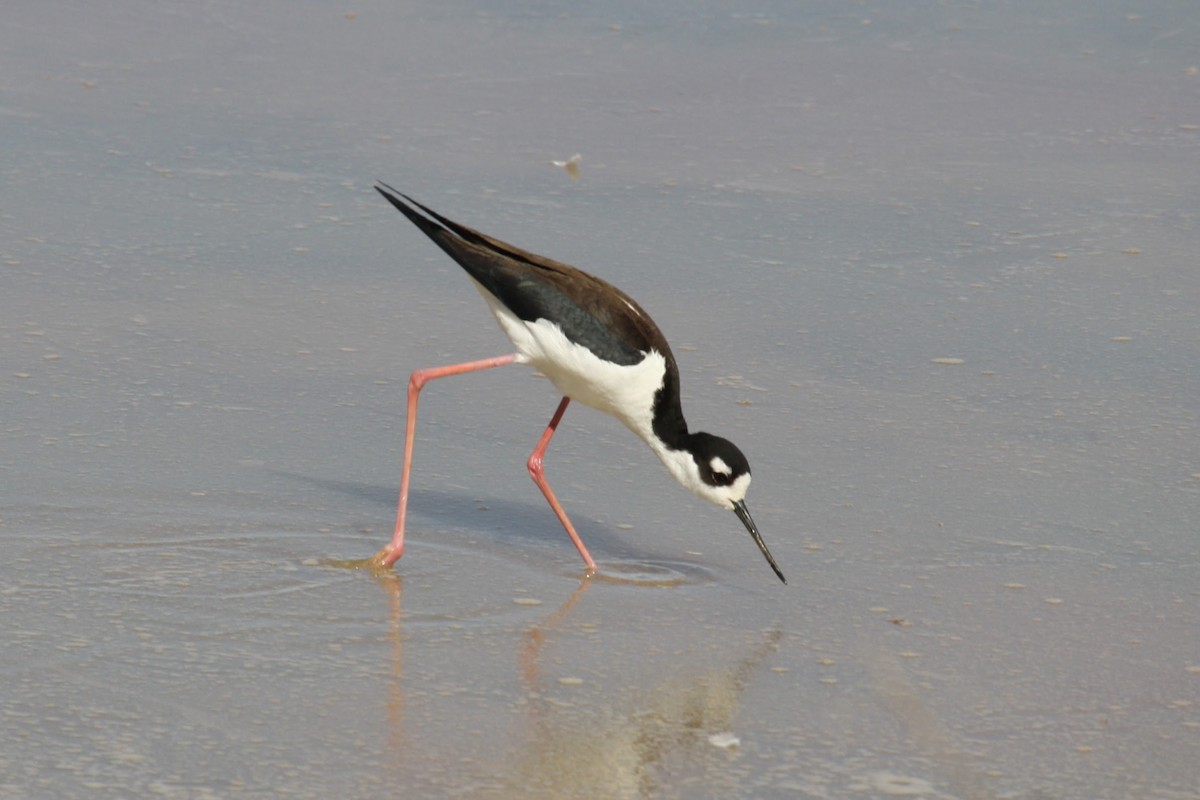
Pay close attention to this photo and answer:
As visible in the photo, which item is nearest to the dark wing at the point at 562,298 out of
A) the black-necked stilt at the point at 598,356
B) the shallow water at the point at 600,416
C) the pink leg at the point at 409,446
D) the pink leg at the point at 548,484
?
the black-necked stilt at the point at 598,356

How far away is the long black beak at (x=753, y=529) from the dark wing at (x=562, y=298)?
39 centimetres

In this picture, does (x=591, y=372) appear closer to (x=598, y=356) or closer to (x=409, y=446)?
(x=598, y=356)

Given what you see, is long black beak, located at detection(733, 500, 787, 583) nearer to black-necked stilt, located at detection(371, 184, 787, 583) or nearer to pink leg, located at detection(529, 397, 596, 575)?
black-necked stilt, located at detection(371, 184, 787, 583)

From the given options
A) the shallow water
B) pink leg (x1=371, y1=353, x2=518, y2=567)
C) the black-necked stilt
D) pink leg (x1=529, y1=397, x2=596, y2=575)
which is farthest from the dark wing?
the shallow water

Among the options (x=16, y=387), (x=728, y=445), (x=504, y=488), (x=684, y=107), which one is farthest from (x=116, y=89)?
(x=728, y=445)

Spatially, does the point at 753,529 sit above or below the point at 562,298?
below

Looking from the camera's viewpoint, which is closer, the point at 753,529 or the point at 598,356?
the point at 753,529

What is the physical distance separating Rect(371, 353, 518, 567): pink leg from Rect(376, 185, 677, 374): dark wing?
19cm

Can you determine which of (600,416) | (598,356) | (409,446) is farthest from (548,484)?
(600,416)

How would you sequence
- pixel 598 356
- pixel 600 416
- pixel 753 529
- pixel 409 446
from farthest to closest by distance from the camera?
pixel 600 416
pixel 409 446
pixel 598 356
pixel 753 529

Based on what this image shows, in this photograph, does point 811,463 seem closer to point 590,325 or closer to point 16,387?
point 590,325

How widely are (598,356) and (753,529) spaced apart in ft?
1.87

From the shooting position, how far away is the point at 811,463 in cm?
501

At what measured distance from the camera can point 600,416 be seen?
18.2 ft
